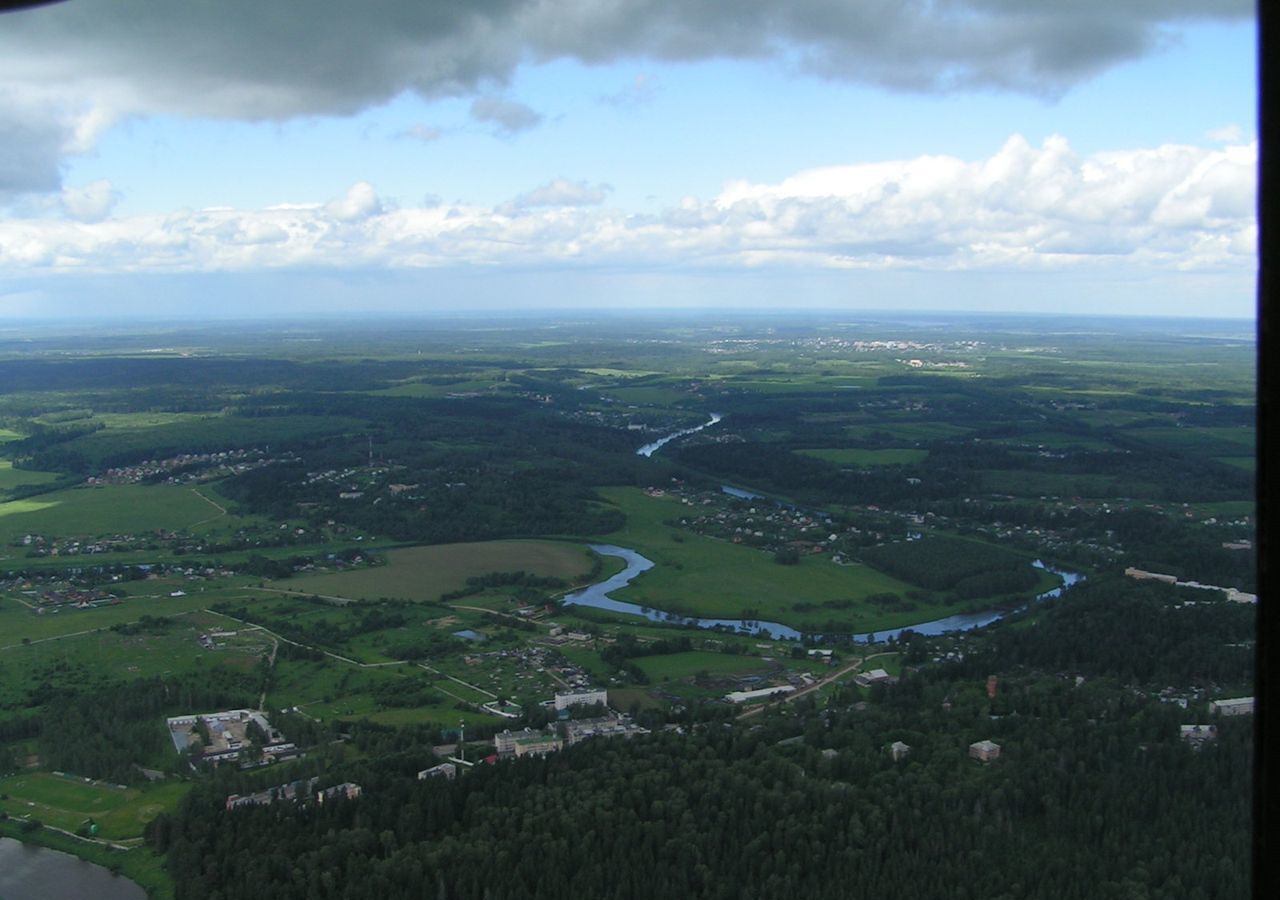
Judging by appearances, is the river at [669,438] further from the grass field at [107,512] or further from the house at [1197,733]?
the house at [1197,733]

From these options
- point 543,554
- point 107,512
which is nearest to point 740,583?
point 543,554

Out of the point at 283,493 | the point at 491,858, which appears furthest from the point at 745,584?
the point at 283,493

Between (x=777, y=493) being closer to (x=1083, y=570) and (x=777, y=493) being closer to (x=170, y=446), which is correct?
(x=1083, y=570)

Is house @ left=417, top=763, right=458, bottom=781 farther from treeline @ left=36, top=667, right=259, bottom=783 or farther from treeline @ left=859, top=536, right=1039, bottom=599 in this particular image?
treeline @ left=859, top=536, right=1039, bottom=599

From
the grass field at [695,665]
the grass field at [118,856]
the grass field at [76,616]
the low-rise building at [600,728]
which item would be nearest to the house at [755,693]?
the grass field at [695,665]

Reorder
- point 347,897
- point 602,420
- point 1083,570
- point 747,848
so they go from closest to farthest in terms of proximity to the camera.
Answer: point 347,897 → point 747,848 → point 1083,570 → point 602,420
